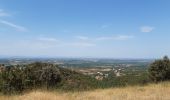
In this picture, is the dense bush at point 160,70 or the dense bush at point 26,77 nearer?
the dense bush at point 26,77

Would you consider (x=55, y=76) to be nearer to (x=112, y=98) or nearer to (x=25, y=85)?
(x=25, y=85)

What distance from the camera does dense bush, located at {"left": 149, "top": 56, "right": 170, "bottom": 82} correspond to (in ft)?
70.9

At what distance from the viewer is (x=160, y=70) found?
72.5 ft

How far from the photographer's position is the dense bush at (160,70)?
21.6 meters

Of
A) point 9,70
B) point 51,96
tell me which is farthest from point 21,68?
point 51,96

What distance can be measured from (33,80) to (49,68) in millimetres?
1386

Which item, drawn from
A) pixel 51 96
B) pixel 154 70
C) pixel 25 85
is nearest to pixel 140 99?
pixel 51 96

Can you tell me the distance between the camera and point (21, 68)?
16375 millimetres

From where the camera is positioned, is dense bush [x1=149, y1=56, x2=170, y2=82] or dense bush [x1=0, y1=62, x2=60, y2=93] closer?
dense bush [x1=0, y1=62, x2=60, y2=93]

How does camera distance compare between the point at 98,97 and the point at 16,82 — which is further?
the point at 16,82

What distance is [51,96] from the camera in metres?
9.94

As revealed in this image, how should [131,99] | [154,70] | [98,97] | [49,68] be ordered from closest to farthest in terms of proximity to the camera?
[131,99], [98,97], [49,68], [154,70]

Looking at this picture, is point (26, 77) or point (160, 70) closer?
point (26, 77)

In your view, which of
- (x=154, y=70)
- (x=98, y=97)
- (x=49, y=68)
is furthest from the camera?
(x=154, y=70)
